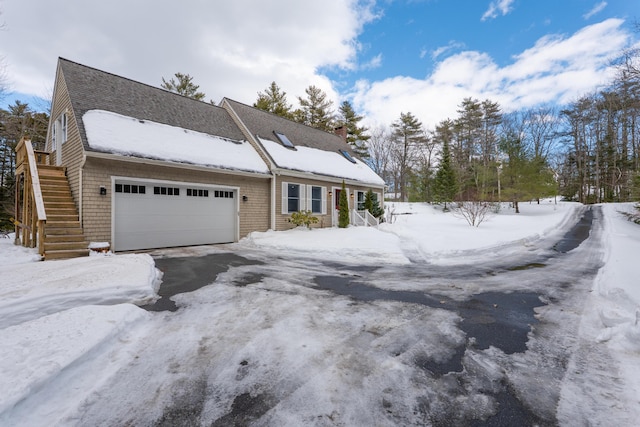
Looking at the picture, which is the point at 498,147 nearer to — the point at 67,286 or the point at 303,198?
the point at 303,198

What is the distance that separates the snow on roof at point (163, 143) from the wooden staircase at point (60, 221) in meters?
1.92

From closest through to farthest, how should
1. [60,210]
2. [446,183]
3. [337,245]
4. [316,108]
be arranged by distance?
[60,210]
[337,245]
[446,183]
[316,108]

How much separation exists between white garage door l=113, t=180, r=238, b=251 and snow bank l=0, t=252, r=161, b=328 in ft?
9.78

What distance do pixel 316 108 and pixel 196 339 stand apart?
29.4m

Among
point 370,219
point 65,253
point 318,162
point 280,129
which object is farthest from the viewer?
point 280,129

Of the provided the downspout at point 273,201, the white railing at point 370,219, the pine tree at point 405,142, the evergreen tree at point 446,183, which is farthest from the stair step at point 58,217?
the pine tree at point 405,142

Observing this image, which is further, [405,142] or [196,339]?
[405,142]

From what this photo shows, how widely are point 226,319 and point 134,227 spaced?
23.3ft

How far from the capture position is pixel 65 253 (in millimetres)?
6699

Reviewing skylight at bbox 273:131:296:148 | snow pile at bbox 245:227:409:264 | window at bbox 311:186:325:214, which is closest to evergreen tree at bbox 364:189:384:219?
window at bbox 311:186:325:214

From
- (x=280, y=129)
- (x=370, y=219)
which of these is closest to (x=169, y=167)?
(x=280, y=129)

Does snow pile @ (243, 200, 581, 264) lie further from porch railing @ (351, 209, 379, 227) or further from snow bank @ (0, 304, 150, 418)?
snow bank @ (0, 304, 150, 418)

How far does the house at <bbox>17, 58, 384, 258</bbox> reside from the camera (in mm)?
8070

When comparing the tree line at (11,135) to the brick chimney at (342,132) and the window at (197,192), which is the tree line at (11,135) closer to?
the window at (197,192)
